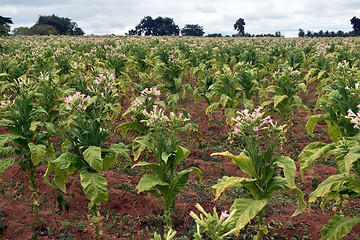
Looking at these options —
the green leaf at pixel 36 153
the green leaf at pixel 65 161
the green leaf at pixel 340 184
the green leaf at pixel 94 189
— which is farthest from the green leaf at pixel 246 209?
the green leaf at pixel 36 153

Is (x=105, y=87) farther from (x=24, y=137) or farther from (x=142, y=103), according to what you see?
(x=24, y=137)

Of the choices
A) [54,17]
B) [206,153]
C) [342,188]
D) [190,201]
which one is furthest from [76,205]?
[54,17]

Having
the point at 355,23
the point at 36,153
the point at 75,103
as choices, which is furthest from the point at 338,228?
the point at 355,23

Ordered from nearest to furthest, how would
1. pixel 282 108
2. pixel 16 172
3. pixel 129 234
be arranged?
1. pixel 129 234
2. pixel 16 172
3. pixel 282 108

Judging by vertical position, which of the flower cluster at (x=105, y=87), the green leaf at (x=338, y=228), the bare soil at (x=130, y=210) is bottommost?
the bare soil at (x=130, y=210)

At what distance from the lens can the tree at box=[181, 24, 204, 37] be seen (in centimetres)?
7825

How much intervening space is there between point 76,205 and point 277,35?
1835 inches

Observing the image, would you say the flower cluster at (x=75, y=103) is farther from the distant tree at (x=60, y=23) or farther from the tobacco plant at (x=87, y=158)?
the distant tree at (x=60, y=23)

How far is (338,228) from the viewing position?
4129 mm

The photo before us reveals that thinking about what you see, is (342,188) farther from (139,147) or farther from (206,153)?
(206,153)

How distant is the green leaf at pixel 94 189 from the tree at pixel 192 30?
251 ft

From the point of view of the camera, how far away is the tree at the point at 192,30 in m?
78.2

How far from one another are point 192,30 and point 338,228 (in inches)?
3125

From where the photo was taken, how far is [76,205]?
615 centimetres
